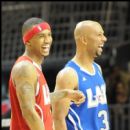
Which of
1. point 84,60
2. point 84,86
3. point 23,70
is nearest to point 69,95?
point 84,86

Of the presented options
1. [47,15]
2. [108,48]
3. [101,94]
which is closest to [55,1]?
[47,15]

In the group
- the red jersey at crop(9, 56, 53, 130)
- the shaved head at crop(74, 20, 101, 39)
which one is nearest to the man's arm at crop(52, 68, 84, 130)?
the shaved head at crop(74, 20, 101, 39)

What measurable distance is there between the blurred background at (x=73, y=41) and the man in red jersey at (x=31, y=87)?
16.7ft

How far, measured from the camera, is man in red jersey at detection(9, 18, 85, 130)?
192 inches

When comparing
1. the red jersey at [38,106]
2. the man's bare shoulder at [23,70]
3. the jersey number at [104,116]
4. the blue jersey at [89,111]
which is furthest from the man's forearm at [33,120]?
the jersey number at [104,116]

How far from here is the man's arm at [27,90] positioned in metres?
4.86

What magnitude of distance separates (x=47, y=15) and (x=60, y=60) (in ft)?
3.73

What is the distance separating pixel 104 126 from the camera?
6.00m

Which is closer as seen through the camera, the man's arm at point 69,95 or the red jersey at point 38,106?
the red jersey at point 38,106

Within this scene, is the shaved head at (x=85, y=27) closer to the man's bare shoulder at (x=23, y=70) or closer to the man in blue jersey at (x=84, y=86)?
the man in blue jersey at (x=84, y=86)

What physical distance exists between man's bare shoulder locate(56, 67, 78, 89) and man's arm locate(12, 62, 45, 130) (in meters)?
0.83

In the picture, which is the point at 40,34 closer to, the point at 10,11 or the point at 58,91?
the point at 58,91

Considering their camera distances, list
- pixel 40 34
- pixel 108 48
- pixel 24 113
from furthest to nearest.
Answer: pixel 108 48 → pixel 40 34 → pixel 24 113

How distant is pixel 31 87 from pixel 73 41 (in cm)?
648
